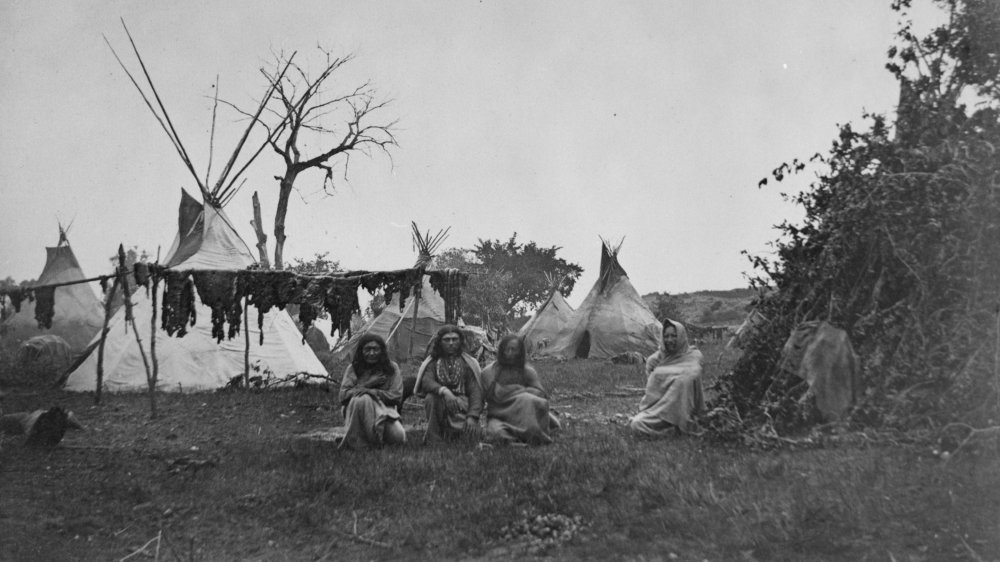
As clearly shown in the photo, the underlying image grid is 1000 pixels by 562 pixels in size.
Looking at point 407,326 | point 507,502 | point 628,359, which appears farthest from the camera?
point 407,326

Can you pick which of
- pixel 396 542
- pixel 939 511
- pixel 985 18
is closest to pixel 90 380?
pixel 396 542

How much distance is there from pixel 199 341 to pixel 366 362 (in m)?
6.42

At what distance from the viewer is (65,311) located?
21438mm

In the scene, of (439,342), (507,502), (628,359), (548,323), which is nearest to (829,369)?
(507,502)

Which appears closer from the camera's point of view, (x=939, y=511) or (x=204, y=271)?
(x=939, y=511)

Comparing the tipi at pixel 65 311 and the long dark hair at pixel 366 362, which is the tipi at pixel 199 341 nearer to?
the long dark hair at pixel 366 362

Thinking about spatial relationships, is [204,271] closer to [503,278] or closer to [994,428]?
[994,428]

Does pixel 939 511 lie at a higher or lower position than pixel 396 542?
higher

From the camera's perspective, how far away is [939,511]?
3.47 m

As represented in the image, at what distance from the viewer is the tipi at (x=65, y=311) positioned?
20891mm

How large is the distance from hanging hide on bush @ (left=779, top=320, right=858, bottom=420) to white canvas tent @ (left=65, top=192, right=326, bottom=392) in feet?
29.4

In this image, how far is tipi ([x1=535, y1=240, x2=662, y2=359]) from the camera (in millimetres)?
20109

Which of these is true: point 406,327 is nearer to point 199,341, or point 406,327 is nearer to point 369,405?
point 199,341

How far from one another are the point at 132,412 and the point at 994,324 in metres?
9.99
